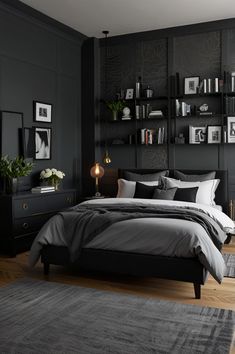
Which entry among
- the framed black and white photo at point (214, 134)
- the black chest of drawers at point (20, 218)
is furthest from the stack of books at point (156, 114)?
the black chest of drawers at point (20, 218)

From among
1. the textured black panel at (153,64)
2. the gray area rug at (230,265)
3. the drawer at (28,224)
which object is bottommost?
the gray area rug at (230,265)

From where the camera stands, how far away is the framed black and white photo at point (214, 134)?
20.4 ft

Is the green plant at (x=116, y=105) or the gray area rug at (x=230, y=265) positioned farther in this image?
the green plant at (x=116, y=105)

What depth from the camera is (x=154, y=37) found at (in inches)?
262

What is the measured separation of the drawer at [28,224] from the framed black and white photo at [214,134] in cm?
285

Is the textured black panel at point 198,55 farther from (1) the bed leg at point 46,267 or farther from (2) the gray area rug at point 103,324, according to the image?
(2) the gray area rug at point 103,324

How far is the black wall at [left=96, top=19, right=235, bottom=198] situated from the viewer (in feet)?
20.5

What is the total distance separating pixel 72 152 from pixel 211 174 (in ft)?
8.05

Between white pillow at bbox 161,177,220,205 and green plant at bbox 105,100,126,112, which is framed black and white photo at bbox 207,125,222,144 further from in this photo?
green plant at bbox 105,100,126,112

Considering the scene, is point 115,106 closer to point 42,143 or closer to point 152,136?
point 152,136

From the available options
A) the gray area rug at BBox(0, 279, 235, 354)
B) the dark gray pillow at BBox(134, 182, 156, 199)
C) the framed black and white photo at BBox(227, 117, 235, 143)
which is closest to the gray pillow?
the dark gray pillow at BBox(134, 182, 156, 199)

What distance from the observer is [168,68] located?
6609 mm

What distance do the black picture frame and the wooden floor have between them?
1.69 meters

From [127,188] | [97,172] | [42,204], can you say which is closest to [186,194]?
[127,188]
